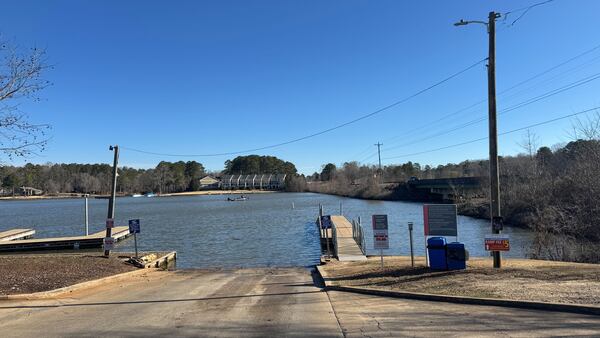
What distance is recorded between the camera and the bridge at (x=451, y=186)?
3073 inches

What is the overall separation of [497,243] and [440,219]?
2239mm

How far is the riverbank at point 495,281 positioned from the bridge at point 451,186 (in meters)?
63.0

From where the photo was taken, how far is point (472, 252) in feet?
91.6

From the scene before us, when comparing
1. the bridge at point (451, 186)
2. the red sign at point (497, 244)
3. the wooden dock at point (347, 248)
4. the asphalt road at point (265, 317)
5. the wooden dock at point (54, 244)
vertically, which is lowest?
the wooden dock at point (54, 244)

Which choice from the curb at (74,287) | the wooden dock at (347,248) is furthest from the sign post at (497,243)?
the curb at (74,287)

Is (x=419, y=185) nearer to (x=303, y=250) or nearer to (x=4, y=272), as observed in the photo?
(x=303, y=250)

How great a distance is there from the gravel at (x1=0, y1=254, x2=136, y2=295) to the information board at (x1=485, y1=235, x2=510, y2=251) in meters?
12.1

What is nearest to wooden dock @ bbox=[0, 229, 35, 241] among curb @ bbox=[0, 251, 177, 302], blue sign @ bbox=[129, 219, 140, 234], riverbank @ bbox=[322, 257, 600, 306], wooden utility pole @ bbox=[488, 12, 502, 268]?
blue sign @ bbox=[129, 219, 140, 234]

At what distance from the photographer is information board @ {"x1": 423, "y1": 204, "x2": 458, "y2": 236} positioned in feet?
50.1

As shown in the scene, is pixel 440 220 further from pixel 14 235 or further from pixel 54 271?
pixel 14 235

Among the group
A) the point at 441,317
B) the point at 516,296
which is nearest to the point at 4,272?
the point at 441,317

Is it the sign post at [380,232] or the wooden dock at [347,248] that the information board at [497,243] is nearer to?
the sign post at [380,232]

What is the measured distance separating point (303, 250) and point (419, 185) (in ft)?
259

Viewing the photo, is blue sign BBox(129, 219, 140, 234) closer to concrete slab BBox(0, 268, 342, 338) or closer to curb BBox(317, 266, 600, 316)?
concrete slab BBox(0, 268, 342, 338)
